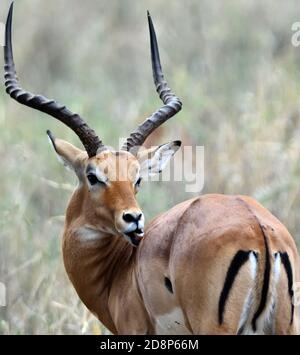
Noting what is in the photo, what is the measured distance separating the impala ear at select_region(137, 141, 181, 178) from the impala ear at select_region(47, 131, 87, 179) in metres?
0.40

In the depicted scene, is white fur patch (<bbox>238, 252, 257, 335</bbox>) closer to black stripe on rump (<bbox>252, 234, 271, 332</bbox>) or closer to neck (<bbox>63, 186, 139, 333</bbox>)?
black stripe on rump (<bbox>252, 234, 271, 332</bbox>)

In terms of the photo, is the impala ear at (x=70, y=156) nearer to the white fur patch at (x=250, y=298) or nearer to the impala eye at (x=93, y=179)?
the impala eye at (x=93, y=179)

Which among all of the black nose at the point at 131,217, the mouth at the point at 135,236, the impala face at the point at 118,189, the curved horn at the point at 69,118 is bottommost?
the mouth at the point at 135,236

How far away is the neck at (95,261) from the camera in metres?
7.40

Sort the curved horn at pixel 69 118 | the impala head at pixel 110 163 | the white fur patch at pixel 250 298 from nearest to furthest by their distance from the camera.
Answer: the white fur patch at pixel 250 298
the impala head at pixel 110 163
the curved horn at pixel 69 118

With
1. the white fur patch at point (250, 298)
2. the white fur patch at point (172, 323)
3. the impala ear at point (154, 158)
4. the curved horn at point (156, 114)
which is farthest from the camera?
the impala ear at point (154, 158)

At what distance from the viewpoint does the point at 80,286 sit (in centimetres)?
760

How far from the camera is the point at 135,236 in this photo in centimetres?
688

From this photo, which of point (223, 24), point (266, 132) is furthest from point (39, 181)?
point (223, 24)

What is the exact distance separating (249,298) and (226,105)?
22.9ft

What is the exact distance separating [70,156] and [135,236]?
967 millimetres

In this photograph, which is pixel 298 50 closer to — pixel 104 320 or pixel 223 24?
pixel 223 24

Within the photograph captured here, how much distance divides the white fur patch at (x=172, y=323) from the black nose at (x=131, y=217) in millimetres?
629

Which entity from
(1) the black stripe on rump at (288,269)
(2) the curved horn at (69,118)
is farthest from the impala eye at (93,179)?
(1) the black stripe on rump at (288,269)
